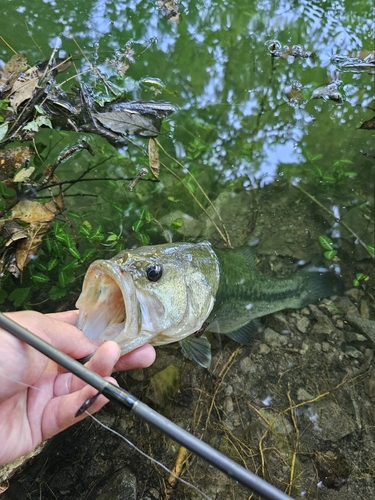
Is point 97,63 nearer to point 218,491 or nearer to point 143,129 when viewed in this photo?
point 143,129

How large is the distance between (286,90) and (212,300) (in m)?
3.14

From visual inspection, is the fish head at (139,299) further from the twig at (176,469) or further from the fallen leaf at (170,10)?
the fallen leaf at (170,10)

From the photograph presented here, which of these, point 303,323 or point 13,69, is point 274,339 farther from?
point 13,69

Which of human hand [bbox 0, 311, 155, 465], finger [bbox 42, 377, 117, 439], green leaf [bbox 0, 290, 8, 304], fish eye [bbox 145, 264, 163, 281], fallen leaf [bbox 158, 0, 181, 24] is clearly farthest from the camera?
fallen leaf [bbox 158, 0, 181, 24]

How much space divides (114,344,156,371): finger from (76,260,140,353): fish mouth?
8.9 inches

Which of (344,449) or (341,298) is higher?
(341,298)

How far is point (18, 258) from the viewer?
256 cm

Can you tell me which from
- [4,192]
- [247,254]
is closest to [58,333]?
[4,192]

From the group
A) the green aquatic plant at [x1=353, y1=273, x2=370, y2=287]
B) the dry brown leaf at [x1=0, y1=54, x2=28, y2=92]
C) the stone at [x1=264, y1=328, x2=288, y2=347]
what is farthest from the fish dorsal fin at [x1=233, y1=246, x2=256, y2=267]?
the dry brown leaf at [x1=0, y1=54, x2=28, y2=92]

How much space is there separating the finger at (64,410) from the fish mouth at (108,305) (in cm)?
32

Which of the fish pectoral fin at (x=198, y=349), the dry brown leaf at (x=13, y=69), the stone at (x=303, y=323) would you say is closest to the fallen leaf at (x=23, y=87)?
the dry brown leaf at (x=13, y=69)

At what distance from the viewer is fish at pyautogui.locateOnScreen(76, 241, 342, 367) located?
2.18 metres

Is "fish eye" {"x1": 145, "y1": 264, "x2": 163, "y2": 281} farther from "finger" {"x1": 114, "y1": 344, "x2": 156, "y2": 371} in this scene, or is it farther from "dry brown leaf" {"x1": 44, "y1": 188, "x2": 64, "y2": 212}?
"dry brown leaf" {"x1": 44, "y1": 188, "x2": 64, "y2": 212}

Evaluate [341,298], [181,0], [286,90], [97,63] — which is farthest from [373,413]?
[181,0]
